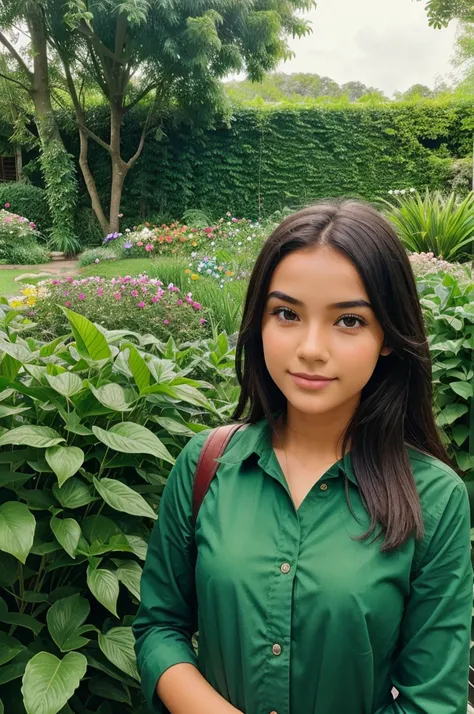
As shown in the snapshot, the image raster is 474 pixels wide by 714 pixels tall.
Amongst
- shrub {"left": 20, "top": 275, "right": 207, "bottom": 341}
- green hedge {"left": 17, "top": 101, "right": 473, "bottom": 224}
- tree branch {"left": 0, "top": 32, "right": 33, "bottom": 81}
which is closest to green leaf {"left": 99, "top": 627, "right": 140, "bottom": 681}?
shrub {"left": 20, "top": 275, "right": 207, "bottom": 341}

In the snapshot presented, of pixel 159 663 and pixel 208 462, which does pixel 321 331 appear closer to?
pixel 208 462

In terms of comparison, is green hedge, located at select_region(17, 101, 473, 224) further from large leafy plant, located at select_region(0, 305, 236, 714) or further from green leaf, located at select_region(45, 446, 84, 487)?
green leaf, located at select_region(45, 446, 84, 487)

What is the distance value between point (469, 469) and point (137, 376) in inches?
47.0

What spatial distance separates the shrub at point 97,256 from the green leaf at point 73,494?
5844 mm

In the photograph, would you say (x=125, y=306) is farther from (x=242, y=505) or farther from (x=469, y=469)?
(x=242, y=505)

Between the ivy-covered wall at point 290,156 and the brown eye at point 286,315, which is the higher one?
the ivy-covered wall at point 290,156

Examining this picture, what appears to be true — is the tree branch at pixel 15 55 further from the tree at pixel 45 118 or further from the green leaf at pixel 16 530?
the green leaf at pixel 16 530

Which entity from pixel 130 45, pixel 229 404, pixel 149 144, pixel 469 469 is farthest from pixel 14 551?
pixel 149 144

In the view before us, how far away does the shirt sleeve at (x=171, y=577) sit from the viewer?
2.30 feet

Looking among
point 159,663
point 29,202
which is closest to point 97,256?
point 29,202

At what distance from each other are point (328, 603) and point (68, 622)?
0.44 metres

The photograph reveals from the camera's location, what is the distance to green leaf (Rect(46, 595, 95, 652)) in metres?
0.85

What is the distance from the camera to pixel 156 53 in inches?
320

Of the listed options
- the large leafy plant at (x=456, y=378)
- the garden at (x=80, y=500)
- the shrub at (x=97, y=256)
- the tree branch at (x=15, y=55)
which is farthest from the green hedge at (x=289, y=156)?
the garden at (x=80, y=500)
